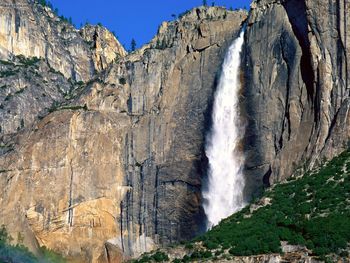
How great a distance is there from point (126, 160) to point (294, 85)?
74.0 feet

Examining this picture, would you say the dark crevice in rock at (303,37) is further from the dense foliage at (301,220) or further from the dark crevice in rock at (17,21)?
the dark crevice in rock at (17,21)

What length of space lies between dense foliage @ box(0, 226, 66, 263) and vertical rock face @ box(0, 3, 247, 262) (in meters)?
0.97

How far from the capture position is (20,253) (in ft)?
325

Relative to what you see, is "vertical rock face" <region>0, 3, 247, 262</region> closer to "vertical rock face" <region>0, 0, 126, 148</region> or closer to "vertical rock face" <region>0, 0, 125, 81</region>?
"vertical rock face" <region>0, 0, 126, 148</region>

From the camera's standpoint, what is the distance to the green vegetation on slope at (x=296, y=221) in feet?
227

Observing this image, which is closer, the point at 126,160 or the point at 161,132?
the point at 161,132

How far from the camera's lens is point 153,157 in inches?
4131

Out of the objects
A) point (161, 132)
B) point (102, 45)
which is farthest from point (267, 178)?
point (102, 45)

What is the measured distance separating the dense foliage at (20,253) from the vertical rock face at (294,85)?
70.7 ft

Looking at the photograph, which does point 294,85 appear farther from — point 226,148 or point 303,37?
point 226,148

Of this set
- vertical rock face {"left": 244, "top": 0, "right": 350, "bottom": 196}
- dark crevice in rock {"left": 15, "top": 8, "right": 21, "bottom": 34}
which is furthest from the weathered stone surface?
vertical rock face {"left": 244, "top": 0, "right": 350, "bottom": 196}

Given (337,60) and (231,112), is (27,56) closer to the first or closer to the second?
(231,112)

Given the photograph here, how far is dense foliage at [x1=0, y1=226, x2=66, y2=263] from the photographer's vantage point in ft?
315

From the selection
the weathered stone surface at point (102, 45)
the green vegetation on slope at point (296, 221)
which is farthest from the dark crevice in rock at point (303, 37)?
the weathered stone surface at point (102, 45)
